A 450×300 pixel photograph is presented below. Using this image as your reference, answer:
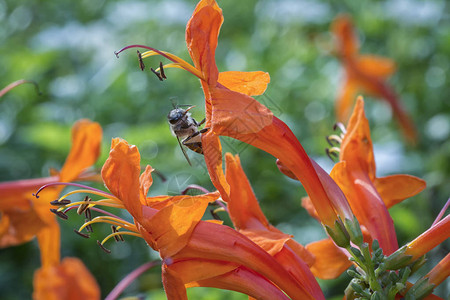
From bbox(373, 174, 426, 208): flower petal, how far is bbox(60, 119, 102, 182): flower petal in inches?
47.3

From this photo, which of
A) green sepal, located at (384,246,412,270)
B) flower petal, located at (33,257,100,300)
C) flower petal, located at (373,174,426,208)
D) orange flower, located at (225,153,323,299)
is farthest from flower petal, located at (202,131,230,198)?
flower petal, located at (33,257,100,300)

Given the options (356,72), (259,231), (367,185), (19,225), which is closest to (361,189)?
(367,185)

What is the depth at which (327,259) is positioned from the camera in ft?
6.84

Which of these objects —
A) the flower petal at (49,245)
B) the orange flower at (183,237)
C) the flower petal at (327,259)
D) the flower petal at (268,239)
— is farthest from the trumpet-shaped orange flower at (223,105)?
the flower petal at (49,245)

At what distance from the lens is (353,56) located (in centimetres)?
596

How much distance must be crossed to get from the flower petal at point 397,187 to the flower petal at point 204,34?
0.78m

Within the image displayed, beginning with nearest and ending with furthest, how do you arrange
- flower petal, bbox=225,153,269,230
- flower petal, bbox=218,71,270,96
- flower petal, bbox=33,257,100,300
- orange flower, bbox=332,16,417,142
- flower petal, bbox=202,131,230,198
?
flower petal, bbox=202,131,230,198, flower petal, bbox=218,71,270,96, flower petal, bbox=225,153,269,230, flower petal, bbox=33,257,100,300, orange flower, bbox=332,16,417,142

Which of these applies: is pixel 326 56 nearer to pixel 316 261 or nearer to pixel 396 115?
Answer: pixel 396 115

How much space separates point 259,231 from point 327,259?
1.03ft

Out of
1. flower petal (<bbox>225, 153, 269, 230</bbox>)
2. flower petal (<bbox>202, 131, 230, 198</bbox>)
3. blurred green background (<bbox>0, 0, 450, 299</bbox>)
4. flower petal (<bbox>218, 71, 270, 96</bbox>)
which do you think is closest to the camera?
flower petal (<bbox>202, 131, 230, 198</bbox>)

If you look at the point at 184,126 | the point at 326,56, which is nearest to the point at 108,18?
the point at 326,56

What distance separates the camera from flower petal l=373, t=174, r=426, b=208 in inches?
82.9

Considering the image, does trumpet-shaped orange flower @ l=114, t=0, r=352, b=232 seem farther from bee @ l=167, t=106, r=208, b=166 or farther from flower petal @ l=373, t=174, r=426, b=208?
flower petal @ l=373, t=174, r=426, b=208

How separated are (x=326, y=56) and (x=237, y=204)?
467 centimetres
